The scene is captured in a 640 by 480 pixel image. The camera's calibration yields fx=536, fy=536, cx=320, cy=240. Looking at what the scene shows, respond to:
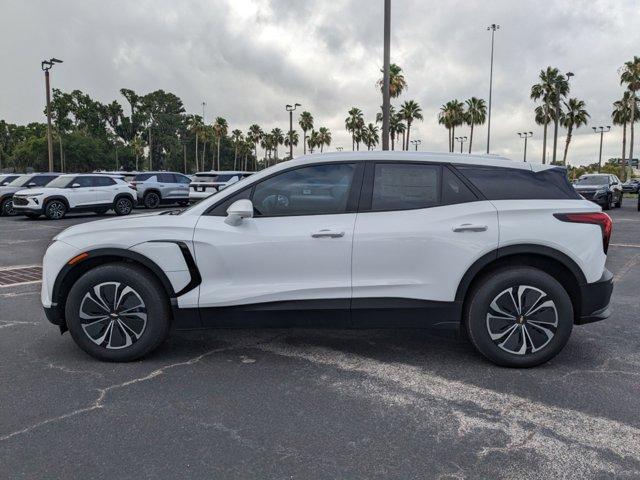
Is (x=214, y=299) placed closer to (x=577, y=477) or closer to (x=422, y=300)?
(x=422, y=300)

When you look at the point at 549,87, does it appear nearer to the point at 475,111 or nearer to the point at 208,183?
the point at 475,111

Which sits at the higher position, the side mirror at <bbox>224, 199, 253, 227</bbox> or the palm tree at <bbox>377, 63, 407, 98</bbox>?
the palm tree at <bbox>377, 63, 407, 98</bbox>

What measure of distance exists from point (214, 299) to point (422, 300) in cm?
157

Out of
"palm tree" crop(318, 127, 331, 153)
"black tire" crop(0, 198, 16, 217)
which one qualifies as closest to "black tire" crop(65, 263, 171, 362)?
"black tire" crop(0, 198, 16, 217)

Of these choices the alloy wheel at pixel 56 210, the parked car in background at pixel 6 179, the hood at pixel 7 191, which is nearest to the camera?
the alloy wheel at pixel 56 210

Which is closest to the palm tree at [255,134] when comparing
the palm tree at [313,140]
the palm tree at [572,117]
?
the palm tree at [313,140]

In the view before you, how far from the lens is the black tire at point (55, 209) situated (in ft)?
58.0

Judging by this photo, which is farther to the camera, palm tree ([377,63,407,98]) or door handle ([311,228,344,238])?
palm tree ([377,63,407,98])

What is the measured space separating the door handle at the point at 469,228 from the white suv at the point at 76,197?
1692cm

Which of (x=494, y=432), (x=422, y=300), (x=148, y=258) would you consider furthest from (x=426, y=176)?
(x=148, y=258)

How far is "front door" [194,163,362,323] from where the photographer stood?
399 centimetres

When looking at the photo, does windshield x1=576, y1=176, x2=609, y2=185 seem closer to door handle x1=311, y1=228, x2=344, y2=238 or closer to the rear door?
the rear door

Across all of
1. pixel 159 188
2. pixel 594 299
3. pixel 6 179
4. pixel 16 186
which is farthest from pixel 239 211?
pixel 6 179

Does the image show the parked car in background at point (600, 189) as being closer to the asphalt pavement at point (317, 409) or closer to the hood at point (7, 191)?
the asphalt pavement at point (317, 409)
